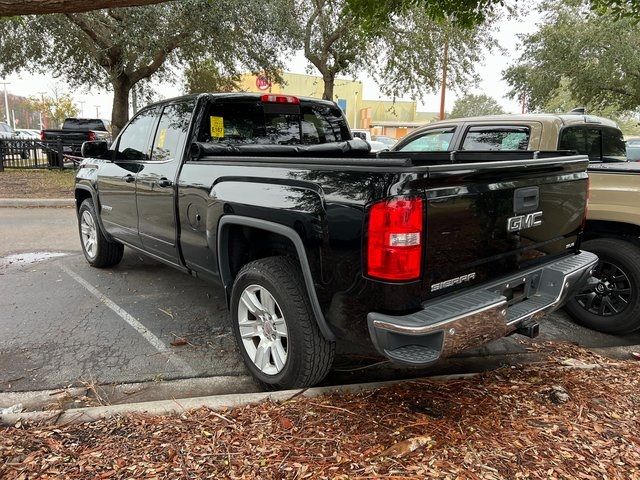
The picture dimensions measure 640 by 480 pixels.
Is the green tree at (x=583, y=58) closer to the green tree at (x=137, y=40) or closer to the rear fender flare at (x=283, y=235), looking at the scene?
the green tree at (x=137, y=40)

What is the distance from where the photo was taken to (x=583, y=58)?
1683cm

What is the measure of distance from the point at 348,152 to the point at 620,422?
9.79 ft

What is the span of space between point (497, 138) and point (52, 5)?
3.99 m

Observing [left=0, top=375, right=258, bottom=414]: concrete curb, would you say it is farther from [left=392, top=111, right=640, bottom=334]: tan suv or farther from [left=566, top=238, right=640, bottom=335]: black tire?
[left=566, top=238, right=640, bottom=335]: black tire

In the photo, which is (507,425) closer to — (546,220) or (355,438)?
(355,438)

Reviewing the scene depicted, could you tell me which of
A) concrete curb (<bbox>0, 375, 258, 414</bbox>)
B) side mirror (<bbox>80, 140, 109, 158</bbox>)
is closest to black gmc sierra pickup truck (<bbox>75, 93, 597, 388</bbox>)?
concrete curb (<bbox>0, 375, 258, 414</bbox>)

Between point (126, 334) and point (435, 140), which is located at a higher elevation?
point (435, 140)

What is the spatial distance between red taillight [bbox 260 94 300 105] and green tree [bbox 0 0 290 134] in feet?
28.5

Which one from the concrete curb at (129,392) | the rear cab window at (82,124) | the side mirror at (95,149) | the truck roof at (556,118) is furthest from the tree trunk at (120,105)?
the concrete curb at (129,392)

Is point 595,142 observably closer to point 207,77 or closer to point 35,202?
point 35,202

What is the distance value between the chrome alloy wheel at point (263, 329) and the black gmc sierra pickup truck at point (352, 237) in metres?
0.01

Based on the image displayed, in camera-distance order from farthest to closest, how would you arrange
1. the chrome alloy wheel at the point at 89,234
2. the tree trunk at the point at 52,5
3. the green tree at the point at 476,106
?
the green tree at the point at 476,106 → the chrome alloy wheel at the point at 89,234 → the tree trunk at the point at 52,5

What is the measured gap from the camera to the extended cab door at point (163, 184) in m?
3.91

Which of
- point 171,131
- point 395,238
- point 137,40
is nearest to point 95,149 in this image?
point 171,131
